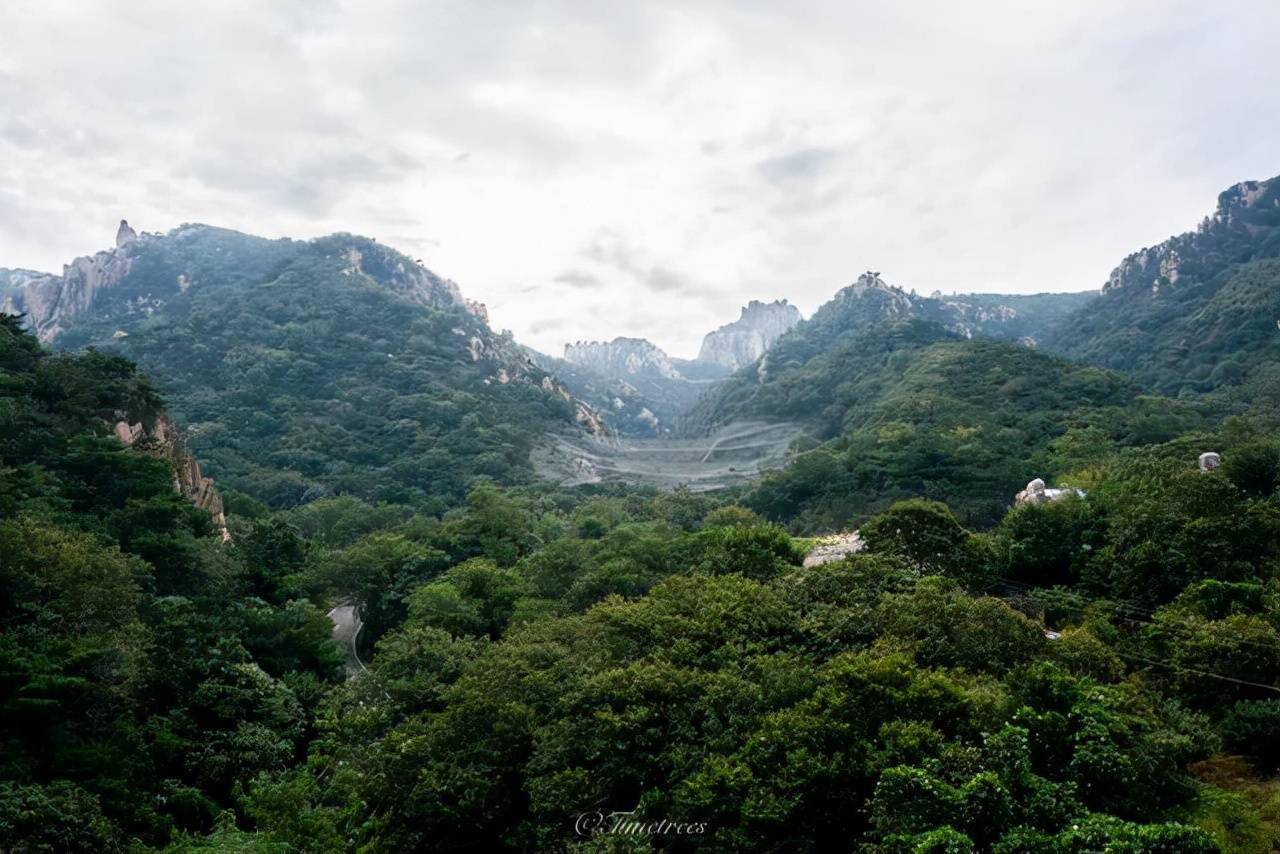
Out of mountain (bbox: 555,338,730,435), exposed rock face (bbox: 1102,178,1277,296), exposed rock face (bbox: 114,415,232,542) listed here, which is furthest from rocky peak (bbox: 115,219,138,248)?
exposed rock face (bbox: 1102,178,1277,296)

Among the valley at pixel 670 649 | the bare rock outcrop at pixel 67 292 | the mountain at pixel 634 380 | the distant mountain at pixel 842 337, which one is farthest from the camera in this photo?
the mountain at pixel 634 380

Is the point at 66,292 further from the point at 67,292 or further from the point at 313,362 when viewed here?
the point at 313,362

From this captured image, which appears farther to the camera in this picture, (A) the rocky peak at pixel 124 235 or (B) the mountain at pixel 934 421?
(A) the rocky peak at pixel 124 235

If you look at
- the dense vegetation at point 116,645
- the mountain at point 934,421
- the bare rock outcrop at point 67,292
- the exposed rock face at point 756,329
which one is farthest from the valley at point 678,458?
the exposed rock face at point 756,329

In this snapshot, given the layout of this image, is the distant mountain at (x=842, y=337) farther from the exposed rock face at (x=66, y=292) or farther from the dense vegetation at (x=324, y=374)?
the exposed rock face at (x=66, y=292)

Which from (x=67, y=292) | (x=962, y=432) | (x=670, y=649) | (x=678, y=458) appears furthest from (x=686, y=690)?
(x=67, y=292)

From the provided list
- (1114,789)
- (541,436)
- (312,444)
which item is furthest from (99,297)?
(1114,789)
